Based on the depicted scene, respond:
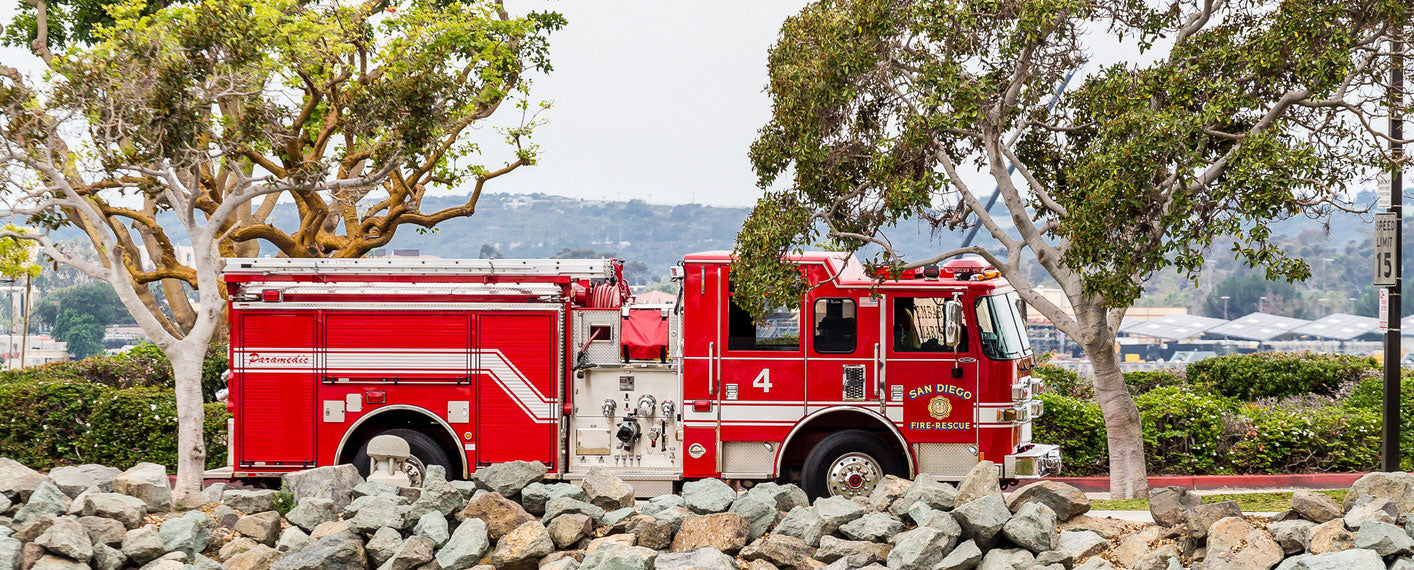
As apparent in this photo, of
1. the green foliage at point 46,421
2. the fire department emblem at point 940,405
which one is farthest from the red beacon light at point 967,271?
the green foliage at point 46,421

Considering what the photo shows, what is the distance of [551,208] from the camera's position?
4749 inches

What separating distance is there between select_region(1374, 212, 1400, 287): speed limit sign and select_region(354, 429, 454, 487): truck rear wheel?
10.7 metres

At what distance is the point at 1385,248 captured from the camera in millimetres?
13492

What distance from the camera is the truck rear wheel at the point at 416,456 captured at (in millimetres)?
12586

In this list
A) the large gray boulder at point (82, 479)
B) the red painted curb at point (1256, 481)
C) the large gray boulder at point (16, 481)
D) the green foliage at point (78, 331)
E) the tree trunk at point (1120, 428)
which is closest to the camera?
the large gray boulder at point (16, 481)

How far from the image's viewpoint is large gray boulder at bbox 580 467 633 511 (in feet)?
34.4

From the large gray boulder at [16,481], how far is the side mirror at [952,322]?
28.8ft

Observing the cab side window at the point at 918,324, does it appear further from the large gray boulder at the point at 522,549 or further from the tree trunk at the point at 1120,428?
the large gray boulder at the point at 522,549

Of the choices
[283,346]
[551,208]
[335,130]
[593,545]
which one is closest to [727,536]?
[593,545]

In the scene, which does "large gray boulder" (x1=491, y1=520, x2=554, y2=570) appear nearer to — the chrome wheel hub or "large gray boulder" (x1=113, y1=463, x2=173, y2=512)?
"large gray boulder" (x1=113, y1=463, x2=173, y2=512)

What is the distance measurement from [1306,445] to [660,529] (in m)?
10.1

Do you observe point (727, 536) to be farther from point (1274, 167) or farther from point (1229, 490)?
point (1229, 490)

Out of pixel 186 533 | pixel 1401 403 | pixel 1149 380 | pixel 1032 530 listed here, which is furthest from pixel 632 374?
pixel 1149 380

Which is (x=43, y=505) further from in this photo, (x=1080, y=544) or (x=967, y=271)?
(x=967, y=271)
